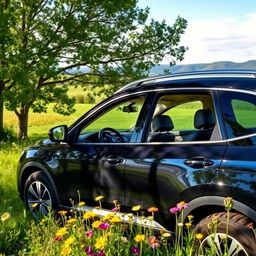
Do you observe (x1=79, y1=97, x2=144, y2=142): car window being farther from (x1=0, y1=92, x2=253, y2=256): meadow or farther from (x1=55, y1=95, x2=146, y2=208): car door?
(x1=0, y1=92, x2=253, y2=256): meadow

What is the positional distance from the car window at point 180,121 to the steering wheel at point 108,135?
53 centimetres

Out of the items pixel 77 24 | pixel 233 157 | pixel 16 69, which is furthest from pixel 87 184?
pixel 77 24

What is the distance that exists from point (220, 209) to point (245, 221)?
1.05ft

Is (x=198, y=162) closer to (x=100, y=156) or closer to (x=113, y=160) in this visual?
(x=113, y=160)

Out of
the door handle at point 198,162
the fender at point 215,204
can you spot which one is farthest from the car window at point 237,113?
the fender at point 215,204

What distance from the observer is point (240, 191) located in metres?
3.75

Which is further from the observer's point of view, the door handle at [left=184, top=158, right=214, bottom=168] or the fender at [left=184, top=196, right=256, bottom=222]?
the door handle at [left=184, top=158, right=214, bottom=168]

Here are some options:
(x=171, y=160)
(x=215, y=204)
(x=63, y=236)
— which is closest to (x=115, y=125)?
(x=171, y=160)

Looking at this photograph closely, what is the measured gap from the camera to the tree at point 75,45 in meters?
20.6

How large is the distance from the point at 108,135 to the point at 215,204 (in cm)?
187

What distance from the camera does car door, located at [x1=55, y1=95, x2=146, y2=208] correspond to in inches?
192

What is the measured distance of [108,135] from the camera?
5449 mm

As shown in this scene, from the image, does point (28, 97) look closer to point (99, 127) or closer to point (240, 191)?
point (99, 127)

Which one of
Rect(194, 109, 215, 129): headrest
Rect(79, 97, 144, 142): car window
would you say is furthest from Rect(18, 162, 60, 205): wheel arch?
Rect(194, 109, 215, 129): headrest
